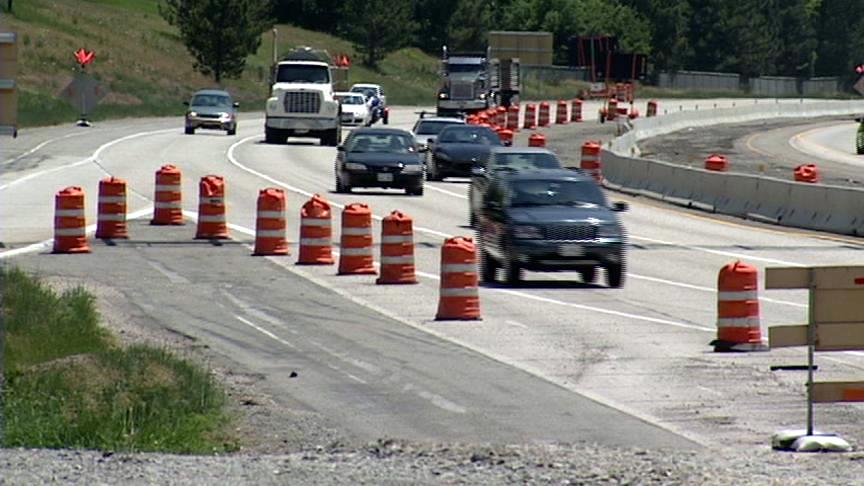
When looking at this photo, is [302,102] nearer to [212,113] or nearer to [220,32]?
[212,113]

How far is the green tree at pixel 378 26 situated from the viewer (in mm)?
133875

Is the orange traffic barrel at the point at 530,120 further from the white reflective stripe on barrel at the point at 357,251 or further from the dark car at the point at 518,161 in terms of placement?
the white reflective stripe on barrel at the point at 357,251

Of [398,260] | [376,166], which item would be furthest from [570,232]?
[376,166]

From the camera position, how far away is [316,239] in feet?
90.8

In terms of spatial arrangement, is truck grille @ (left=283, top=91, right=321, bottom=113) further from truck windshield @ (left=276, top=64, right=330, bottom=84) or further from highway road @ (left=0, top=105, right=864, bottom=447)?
highway road @ (left=0, top=105, right=864, bottom=447)

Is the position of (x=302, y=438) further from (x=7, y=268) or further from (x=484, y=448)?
(x=7, y=268)

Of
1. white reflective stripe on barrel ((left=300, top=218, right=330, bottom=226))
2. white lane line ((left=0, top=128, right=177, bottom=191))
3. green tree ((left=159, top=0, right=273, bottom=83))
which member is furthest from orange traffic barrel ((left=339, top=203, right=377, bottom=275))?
green tree ((left=159, top=0, right=273, bottom=83))

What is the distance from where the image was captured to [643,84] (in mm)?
151000

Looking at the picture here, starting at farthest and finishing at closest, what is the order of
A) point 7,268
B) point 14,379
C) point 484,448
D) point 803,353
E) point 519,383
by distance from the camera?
point 7,268 → point 803,353 → point 519,383 → point 14,379 → point 484,448

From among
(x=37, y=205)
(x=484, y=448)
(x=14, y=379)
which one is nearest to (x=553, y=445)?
(x=484, y=448)

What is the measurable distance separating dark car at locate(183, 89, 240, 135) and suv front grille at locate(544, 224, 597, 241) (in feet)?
151

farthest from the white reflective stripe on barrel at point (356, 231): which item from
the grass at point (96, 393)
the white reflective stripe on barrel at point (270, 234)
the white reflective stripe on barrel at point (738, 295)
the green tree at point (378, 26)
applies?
the green tree at point (378, 26)

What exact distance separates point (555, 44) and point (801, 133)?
70.1m

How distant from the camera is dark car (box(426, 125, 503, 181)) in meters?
47.2
